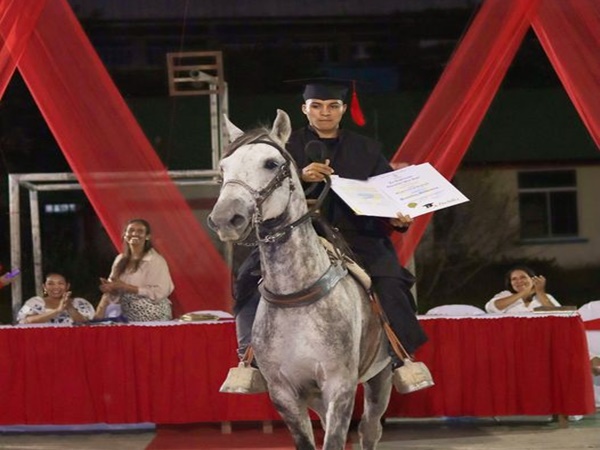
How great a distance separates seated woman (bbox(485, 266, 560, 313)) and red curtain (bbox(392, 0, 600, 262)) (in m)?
1.07

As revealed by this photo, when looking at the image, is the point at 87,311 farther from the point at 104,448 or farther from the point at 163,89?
the point at 163,89

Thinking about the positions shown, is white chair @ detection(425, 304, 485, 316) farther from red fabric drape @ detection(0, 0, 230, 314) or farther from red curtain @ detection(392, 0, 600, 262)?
red fabric drape @ detection(0, 0, 230, 314)

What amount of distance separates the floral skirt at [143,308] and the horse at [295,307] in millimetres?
3188

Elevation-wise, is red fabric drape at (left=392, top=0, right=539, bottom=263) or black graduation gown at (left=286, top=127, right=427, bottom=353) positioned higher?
red fabric drape at (left=392, top=0, right=539, bottom=263)

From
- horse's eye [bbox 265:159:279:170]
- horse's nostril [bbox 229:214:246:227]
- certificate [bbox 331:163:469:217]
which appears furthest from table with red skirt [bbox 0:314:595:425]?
horse's nostril [bbox 229:214:246:227]

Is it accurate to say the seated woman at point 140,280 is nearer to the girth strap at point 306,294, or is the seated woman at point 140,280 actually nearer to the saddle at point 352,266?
the saddle at point 352,266

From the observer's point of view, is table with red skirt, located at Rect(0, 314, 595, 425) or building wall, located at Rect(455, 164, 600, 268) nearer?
table with red skirt, located at Rect(0, 314, 595, 425)

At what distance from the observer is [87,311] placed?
27.3 ft

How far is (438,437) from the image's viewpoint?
7898 millimetres

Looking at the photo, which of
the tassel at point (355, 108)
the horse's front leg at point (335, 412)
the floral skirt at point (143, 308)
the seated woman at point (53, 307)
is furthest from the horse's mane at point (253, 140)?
the seated woman at point (53, 307)

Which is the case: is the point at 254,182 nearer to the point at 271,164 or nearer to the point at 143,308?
the point at 271,164

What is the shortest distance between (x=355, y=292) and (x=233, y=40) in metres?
16.4

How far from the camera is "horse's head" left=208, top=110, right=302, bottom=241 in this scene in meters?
4.42

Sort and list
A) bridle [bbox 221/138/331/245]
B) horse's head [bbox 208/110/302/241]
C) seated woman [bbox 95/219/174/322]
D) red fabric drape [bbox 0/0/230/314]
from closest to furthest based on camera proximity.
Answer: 1. horse's head [bbox 208/110/302/241]
2. bridle [bbox 221/138/331/245]
3. red fabric drape [bbox 0/0/230/314]
4. seated woman [bbox 95/219/174/322]
